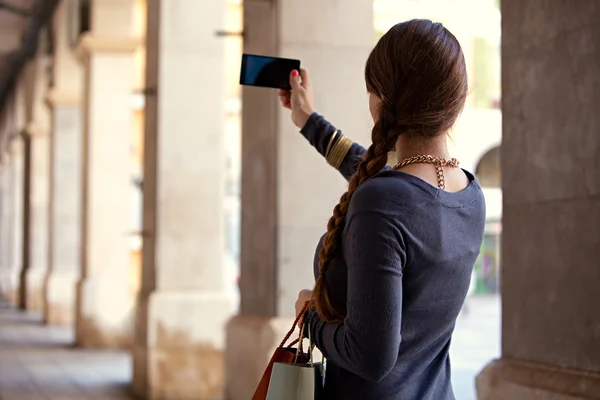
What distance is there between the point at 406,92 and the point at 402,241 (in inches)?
11.9

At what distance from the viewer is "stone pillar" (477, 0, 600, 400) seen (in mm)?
3027

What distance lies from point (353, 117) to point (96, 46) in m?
8.26

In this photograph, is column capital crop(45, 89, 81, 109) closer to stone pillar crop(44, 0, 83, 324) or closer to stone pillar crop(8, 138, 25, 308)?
stone pillar crop(44, 0, 83, 324)

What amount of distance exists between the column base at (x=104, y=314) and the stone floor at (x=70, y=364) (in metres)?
0.33

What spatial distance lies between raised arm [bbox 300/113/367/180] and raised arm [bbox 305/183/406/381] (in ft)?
2.94

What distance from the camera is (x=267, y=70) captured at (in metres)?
2.94

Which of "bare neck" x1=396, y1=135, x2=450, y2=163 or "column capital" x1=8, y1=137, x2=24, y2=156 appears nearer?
"bare neck" x1=396, y1=135, x2=450, y2=163

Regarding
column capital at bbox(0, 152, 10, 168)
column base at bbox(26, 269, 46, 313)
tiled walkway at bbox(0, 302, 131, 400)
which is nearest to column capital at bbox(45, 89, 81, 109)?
tiled walkway at bbox(0, 302, 131, 400)

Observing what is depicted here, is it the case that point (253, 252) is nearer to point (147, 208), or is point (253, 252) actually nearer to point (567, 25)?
point (147, 208)

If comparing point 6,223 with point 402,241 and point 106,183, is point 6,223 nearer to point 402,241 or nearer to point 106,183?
point 106,183

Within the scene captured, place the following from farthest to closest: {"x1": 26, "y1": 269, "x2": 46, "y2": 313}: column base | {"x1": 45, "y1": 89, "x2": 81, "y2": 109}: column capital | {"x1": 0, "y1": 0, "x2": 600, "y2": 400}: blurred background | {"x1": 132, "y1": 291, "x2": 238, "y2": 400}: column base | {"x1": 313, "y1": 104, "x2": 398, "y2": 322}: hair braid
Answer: {"x1": 26, "y1": 269, "x2": 46, "y2": 313}: column base
{"x1": 45, "y1": 89, "x2": 81, "y2": 109}: column capital
{"x1": 132, "y1": 291, "x2": 238, "y2": 400}: column base
{"x1": 0, "y1": 0, "x2": 600, "y2": 400}: blurred background
{"x1": 313, "y1": 104, "x2": 398, "y2": 322}: hair braid

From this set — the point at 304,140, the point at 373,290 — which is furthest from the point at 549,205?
the point at 304,140

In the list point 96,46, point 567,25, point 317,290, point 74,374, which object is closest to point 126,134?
point 96,46

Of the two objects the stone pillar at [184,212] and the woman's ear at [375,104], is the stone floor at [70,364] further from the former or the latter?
the woman's ear at [375,104]
